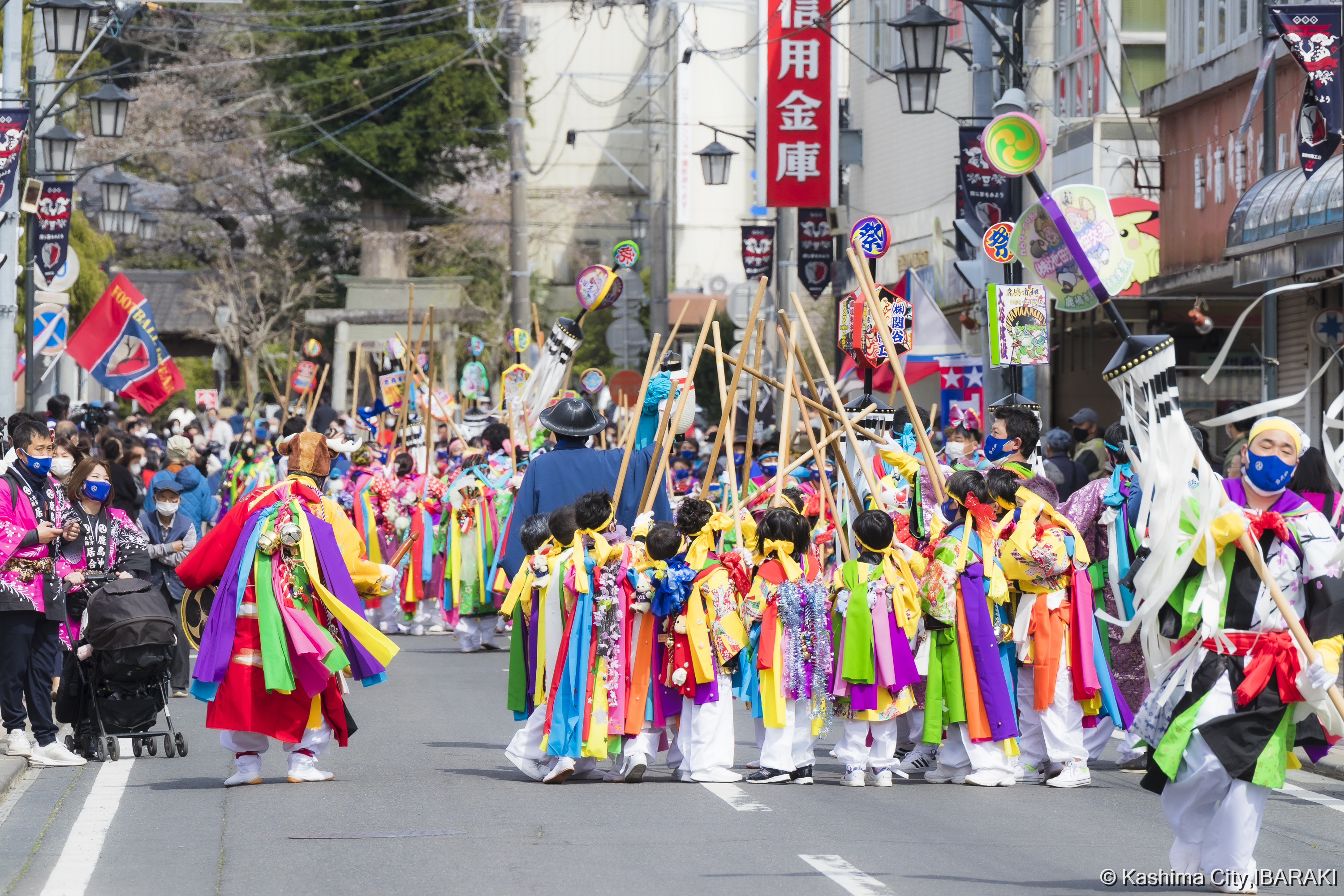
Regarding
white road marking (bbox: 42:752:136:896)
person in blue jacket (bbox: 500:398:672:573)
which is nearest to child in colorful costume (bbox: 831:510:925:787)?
person in blue jacket (bbox: 500:398:672:573)

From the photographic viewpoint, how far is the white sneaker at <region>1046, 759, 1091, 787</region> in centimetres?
928

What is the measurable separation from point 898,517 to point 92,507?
Answer: 425 cm

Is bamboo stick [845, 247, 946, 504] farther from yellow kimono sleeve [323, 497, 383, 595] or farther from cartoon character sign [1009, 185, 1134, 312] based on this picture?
yellow kimono sleeve [323, 497, 383, 595]

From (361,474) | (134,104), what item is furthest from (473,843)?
(134,104)

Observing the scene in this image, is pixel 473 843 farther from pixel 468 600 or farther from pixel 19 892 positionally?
pixel 468 600

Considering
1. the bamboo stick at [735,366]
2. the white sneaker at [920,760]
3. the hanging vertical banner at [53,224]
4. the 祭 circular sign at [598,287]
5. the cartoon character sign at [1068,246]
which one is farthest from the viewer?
the hanging vertical banner at [53,224]

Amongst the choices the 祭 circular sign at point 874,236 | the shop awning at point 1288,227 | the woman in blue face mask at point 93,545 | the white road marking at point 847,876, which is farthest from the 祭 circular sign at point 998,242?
the white road marking at point 847,876

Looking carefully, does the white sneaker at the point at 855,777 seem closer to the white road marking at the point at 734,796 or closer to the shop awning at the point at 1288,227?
the white road marking at the point at 734,796

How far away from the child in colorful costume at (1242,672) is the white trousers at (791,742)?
272 cm

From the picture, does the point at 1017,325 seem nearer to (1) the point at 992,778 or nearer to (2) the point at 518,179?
(1) the point at 992,778

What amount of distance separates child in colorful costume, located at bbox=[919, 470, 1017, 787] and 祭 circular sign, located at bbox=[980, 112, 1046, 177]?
4.35 m

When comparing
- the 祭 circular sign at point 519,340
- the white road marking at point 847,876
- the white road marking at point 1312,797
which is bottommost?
the white road marking at point 1312,797

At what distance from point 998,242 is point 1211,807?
30.3ft

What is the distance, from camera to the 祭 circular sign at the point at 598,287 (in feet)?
52.6
